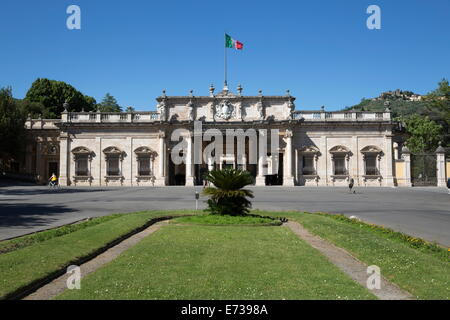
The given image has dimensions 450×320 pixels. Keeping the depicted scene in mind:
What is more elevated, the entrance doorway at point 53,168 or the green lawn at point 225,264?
the entrance doorway at point 53,168

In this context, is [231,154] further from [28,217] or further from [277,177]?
[28,217]

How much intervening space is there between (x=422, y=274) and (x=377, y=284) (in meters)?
1.04

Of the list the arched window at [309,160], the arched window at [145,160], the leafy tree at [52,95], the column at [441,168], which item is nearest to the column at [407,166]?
the column at [441,168]

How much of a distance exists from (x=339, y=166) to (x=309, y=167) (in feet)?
11.1

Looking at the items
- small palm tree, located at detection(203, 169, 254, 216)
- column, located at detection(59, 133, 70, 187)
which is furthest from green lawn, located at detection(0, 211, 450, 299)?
column, located at detection(59, 133, 70, 187)

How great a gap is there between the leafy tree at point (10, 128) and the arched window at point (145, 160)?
13137 millimetres

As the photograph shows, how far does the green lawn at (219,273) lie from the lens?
5457 millimetres

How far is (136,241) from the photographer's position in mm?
10180

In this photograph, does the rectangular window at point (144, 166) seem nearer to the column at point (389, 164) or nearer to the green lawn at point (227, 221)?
the column at point (389, 164)

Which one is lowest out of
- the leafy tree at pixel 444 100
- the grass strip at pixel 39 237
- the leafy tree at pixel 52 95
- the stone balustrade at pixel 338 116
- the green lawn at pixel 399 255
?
the green lawn at pixel 399 255

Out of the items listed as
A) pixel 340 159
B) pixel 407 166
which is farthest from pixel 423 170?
pixel 340 159

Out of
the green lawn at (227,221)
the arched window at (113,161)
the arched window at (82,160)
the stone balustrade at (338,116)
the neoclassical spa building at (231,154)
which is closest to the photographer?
the green lawn at (227,221)
